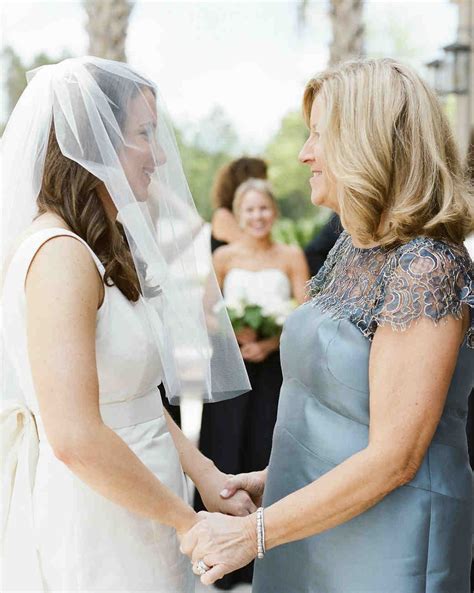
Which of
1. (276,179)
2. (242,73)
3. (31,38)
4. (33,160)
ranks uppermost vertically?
(33,160)

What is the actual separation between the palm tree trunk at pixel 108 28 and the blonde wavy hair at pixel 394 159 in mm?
8469

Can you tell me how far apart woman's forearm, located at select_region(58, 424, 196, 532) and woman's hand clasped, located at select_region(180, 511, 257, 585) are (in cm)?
8

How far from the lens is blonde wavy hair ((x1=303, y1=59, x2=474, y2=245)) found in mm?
2018

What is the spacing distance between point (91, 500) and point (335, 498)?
0.58m

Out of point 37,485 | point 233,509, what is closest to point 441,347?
point 233,509

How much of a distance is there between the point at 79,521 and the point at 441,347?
0.94 metres

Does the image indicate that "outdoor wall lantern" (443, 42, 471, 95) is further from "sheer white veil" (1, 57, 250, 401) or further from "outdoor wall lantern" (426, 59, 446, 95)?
"sheer white veil" (1, 57, 250, 401)

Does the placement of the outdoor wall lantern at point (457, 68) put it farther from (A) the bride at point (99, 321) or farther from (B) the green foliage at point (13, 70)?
(B) the green foliage at point (13, 70)

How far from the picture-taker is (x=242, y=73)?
32.6 m

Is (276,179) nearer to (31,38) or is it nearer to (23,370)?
(31,38)

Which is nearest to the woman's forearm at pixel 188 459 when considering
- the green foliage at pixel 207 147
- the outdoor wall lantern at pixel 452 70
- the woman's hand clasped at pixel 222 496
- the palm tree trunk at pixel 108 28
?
the woman's hand clasped at pixel 222 496

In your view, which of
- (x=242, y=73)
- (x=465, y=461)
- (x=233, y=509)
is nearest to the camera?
(x=465, y=461)

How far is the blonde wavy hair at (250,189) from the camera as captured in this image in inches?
241

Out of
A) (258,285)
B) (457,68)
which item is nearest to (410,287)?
(258,285)
